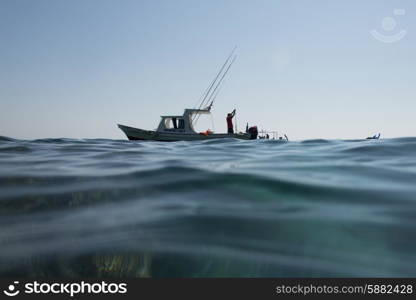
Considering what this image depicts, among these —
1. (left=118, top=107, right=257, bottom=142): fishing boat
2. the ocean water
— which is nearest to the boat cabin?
(left=118, top=107, right=257, bottom=142): fishing boat

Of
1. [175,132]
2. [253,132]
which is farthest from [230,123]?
[175,132]

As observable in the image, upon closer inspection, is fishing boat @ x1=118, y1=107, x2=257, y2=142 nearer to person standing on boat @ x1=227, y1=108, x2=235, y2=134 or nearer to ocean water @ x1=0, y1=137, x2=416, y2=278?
person standing on boat @ x1=227, y1=108, x2=235, y2=134

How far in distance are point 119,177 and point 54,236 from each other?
1.36m

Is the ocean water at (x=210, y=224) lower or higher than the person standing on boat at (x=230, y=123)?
lower

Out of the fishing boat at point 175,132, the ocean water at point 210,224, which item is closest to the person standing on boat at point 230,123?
the fishing boat at point 175,132

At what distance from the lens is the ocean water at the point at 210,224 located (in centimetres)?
125

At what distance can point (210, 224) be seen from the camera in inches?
64.8

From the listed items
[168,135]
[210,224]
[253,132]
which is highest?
[253,132]

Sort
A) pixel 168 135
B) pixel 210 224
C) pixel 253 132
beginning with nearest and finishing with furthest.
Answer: pixel 210 224 → pixel 168 135 → pixel 253 132

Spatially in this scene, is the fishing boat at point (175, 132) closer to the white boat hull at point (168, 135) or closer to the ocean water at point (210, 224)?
the white boat hull at point (168, 135)

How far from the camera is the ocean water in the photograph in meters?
1.25

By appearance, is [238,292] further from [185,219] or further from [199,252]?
[185,219]

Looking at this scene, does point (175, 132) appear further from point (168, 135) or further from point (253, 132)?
point (253, 132)

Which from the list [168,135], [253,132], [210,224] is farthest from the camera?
[253,132]
